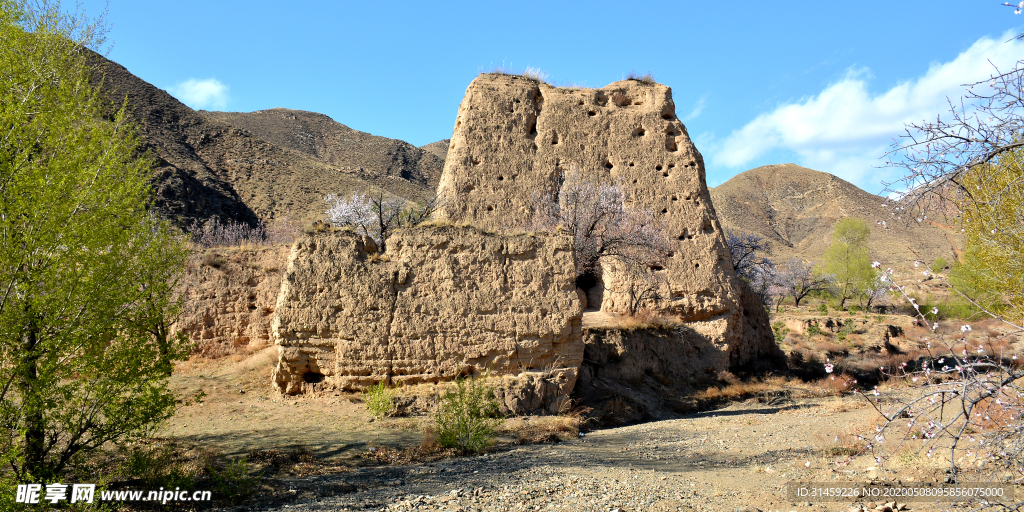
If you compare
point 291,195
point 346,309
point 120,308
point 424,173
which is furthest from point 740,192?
point 120,308

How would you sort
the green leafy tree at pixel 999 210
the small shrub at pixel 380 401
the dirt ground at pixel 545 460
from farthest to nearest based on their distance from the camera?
the small shrub at pixel 380 401
the dirt ground at pixel 545 460
the green leafy tree at pixel 999 210

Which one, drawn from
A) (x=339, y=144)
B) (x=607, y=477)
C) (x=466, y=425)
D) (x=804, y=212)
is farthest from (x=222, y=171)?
(x=804, y=212)

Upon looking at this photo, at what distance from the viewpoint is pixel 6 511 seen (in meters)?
4.18

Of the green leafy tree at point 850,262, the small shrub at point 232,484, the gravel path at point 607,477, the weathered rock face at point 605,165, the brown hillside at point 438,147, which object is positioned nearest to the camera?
the gravel path at point 607,477

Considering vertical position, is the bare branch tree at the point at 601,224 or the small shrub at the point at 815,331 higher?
the bare branch tree at the point at 601,224

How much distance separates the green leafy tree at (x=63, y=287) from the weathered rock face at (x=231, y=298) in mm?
6799

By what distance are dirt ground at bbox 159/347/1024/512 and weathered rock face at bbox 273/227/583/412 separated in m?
0.79

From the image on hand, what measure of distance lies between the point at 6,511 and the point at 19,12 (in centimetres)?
573

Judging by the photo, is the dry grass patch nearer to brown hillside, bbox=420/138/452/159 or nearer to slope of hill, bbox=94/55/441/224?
slope of hill, bbox=94/55/441/224

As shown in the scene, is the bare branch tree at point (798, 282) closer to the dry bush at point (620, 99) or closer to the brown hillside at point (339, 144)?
the dry bush at point (620, 99)

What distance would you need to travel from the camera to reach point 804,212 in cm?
6019

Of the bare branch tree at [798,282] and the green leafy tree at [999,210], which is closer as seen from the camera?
the green leafy tree at [999,210]

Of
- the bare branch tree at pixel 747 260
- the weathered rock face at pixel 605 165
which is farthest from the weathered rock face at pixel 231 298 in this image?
the bare branch tree at pixel 747 260

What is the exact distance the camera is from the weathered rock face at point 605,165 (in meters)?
15.0
